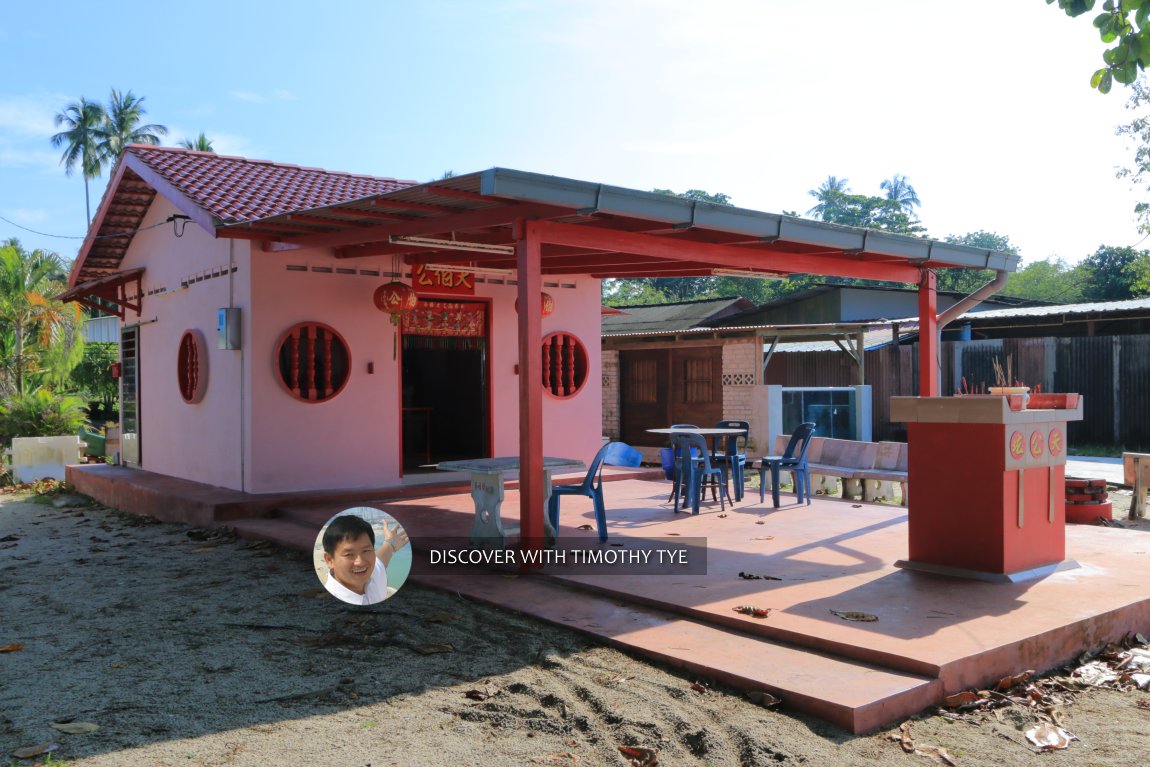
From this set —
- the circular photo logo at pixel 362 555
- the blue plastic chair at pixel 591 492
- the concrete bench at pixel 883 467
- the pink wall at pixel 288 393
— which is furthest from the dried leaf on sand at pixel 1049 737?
the pink wall at pixel 288 393

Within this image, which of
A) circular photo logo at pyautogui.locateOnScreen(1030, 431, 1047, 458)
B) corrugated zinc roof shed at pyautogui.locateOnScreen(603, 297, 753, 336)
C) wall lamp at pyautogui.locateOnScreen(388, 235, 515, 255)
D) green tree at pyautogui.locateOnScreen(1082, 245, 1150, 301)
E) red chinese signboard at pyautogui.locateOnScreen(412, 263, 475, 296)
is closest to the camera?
circular photo logo at pyautogui.locateOnScreen(1030, 431, 1047, 458)

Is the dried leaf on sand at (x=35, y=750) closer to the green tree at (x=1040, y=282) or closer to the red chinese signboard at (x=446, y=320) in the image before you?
the red chinese signboard at (x=446, y=320)

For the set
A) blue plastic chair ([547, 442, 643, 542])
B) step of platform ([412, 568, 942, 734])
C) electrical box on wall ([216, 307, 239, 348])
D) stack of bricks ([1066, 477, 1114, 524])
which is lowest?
step of platform ([412, 568, 942, 734])

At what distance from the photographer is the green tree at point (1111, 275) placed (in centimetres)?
2880

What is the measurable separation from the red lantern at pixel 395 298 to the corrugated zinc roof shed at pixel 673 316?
12.5 meters

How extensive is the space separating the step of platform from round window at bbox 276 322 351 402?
13.9 feet

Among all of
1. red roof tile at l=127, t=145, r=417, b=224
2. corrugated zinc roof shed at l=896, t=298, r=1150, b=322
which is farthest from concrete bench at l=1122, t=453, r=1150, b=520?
corrugated zinc roof shed at l=896, t=298, r=1150, b=322

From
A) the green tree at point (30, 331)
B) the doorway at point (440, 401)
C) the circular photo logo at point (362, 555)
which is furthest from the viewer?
the green tree at point (30, 331)

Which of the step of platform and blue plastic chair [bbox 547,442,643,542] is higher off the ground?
blue plastic chair [bbox 547,442,643,542]

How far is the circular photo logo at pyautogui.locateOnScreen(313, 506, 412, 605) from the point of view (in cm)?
469

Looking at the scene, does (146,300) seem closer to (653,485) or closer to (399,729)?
(653,485)

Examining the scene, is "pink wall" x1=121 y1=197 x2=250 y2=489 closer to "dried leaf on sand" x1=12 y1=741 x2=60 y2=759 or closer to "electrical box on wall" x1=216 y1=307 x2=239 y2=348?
"electrical box on wall" x1=216 y1=307 x2=239 y2=348

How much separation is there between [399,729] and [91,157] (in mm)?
43380

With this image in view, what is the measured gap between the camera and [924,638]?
452 cm
